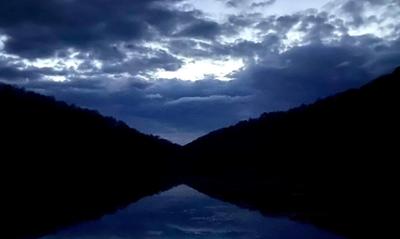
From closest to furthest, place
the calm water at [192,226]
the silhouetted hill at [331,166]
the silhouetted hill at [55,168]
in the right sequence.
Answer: the calm water at [192,226] → the silhouetted hill at [331,166] → the silhouetted hill at [55,168]

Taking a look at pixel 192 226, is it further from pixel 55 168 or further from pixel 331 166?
pixel 55 168

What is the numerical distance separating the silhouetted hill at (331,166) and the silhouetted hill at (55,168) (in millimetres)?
8461

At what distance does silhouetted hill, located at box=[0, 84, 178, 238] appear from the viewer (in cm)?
2742

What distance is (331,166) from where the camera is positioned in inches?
3034

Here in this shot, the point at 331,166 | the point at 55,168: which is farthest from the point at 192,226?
the point at 55,168

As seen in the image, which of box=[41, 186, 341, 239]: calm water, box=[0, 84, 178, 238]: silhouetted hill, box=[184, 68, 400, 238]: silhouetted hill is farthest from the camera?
box=[0, 84, 178, 238]: silhouetted hill

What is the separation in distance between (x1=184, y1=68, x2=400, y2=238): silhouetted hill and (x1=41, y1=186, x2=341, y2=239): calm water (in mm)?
1390

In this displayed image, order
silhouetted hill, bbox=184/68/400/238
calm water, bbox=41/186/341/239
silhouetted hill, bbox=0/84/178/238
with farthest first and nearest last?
silhouetted hill, bbox=0/84/178/238, silhouetted hill, bbox=184/68/400/238, calm water, bbox=41/186/341/239

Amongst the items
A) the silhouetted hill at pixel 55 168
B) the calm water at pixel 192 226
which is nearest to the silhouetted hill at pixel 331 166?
the calm water at pixel 192 226

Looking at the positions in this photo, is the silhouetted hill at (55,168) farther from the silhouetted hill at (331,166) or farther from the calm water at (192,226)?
the silhouetted hill at (331,166)

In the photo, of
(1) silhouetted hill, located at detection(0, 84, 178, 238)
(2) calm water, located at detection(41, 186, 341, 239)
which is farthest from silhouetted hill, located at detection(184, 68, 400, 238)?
(1) silhouetted hill, located at detection(0, 84, 178, 238)

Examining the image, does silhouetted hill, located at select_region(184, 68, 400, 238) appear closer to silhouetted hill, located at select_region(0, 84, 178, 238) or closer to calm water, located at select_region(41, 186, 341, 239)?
calm water, located at select_region(41, 186, 341, 239)

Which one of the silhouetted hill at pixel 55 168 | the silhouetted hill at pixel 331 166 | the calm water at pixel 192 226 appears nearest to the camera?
the calm water at pixel 192 226

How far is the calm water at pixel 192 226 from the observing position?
17.6m
